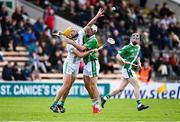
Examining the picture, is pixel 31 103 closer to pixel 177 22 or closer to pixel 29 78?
pixel 29 78

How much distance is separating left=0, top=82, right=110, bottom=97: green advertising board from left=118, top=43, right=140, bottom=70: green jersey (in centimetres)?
913

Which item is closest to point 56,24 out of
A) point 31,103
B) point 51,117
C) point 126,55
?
point 31,103

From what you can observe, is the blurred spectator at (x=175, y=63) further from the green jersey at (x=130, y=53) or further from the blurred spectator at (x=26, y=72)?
the green jersey at (x=130, y=53)

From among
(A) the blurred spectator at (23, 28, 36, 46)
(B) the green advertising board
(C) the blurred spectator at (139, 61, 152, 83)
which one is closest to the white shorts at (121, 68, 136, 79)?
(B) the green advertising board

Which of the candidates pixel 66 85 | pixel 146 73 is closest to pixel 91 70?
pixel 66 85

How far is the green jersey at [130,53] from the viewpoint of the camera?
2426cm

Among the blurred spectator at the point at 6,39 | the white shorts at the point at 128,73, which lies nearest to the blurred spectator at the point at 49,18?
the blurred spectator at the point at 6,39

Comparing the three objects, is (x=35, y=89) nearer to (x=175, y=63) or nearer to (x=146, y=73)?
(x=146, y=73)

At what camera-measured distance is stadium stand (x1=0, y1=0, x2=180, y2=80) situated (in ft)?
118

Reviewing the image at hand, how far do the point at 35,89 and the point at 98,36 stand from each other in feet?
20.6

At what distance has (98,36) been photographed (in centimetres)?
3850

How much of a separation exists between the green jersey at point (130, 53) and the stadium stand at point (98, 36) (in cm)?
1052

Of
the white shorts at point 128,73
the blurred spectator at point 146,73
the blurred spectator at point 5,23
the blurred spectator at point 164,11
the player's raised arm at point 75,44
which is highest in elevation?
the blurred spectator at point 164,11

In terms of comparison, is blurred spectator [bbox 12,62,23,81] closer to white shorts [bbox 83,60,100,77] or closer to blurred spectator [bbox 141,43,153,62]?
blurred spectator [bbox 141,43,153,62]
